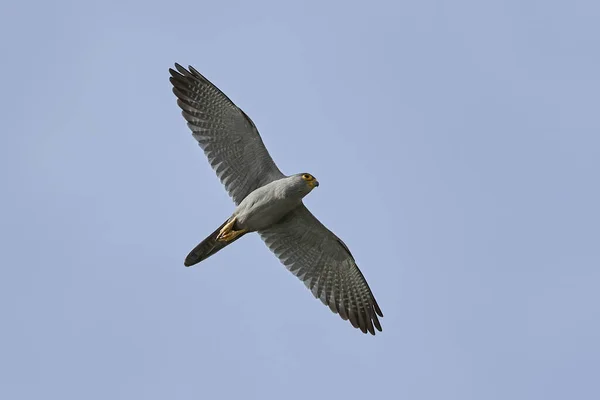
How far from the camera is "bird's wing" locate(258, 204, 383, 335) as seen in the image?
59.7 ft

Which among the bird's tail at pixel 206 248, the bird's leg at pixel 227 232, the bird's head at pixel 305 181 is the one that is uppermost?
the bird's head at pixel 305 181

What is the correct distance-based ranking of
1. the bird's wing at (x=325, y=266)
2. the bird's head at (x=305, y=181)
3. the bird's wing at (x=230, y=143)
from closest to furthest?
the bird's head at (x=305, y=181), the bird's wing at (x=230, y=143), the bird's wing at (x=325, y=266)

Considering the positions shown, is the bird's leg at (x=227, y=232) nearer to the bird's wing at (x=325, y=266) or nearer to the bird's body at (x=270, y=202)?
the bird's body at (x=270, y=202)

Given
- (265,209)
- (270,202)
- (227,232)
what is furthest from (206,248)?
(270,202)

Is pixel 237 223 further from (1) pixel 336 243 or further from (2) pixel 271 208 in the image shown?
(1) pixel 336 243

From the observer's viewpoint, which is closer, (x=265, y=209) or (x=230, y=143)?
(x=265, y=209)

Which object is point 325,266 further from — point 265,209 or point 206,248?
point 206,248

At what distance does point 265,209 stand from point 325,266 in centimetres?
212

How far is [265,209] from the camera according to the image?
1728cm

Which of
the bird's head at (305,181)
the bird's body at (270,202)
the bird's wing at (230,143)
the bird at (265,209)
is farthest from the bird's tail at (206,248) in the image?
the bird's head at (305,181)

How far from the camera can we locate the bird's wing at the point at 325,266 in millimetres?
18188

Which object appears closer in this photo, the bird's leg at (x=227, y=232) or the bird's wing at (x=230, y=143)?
the bird's leg at (x=227, y=232)

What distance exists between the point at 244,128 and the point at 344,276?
3.65 metres

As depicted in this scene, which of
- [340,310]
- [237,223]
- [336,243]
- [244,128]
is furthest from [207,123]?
[340,310]
